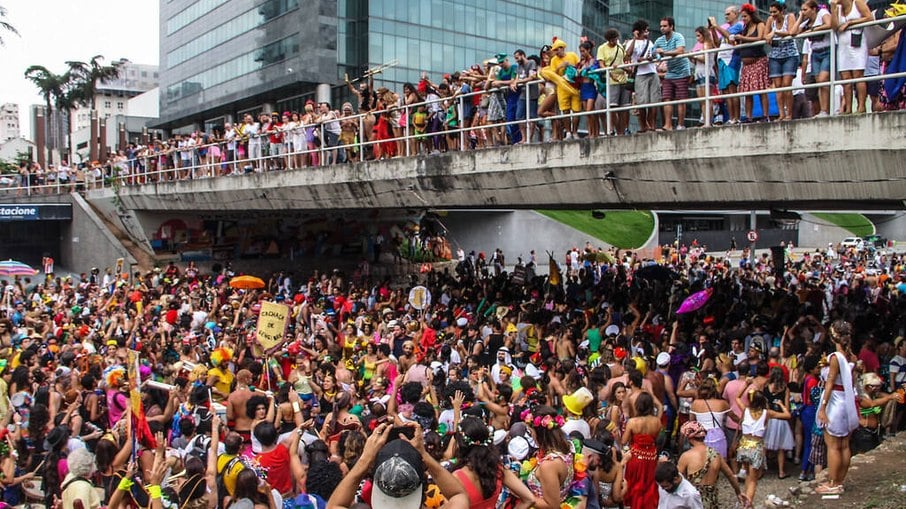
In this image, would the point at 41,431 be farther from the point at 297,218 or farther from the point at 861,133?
the point at 297,218

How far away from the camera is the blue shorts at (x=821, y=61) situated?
373 inches

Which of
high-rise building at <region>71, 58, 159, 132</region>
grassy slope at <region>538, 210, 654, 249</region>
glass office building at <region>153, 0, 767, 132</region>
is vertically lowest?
grassy slope at <region>538, 210, 654, 249</region>

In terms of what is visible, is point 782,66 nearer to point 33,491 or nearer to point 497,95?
point 497,95

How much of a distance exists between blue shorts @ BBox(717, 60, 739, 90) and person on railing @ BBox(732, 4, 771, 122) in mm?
82

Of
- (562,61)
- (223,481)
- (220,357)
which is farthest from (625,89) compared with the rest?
(223,481)

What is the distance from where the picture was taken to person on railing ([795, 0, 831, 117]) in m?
9.45

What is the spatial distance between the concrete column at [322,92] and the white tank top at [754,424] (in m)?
47.4

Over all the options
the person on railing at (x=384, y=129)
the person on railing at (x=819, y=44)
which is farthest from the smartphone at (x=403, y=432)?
the person on railing at (x=384, y=129)

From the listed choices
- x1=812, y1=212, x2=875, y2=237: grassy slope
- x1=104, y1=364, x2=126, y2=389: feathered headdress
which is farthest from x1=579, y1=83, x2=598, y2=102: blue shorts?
x1=812, y1=212, x2=875, y2=237: grassy slope

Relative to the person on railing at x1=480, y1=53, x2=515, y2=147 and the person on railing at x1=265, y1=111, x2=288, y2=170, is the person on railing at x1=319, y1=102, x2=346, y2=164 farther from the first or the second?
the person on railing at x1=480, y1=53, x2=515, y2=147

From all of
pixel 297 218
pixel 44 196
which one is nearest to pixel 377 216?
pixel 297 218

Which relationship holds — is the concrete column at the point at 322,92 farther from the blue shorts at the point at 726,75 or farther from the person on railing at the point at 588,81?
the blue shorts at the point at 726,75

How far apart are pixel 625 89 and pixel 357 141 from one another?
8.02 meters

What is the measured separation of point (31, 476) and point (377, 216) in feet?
75.9
